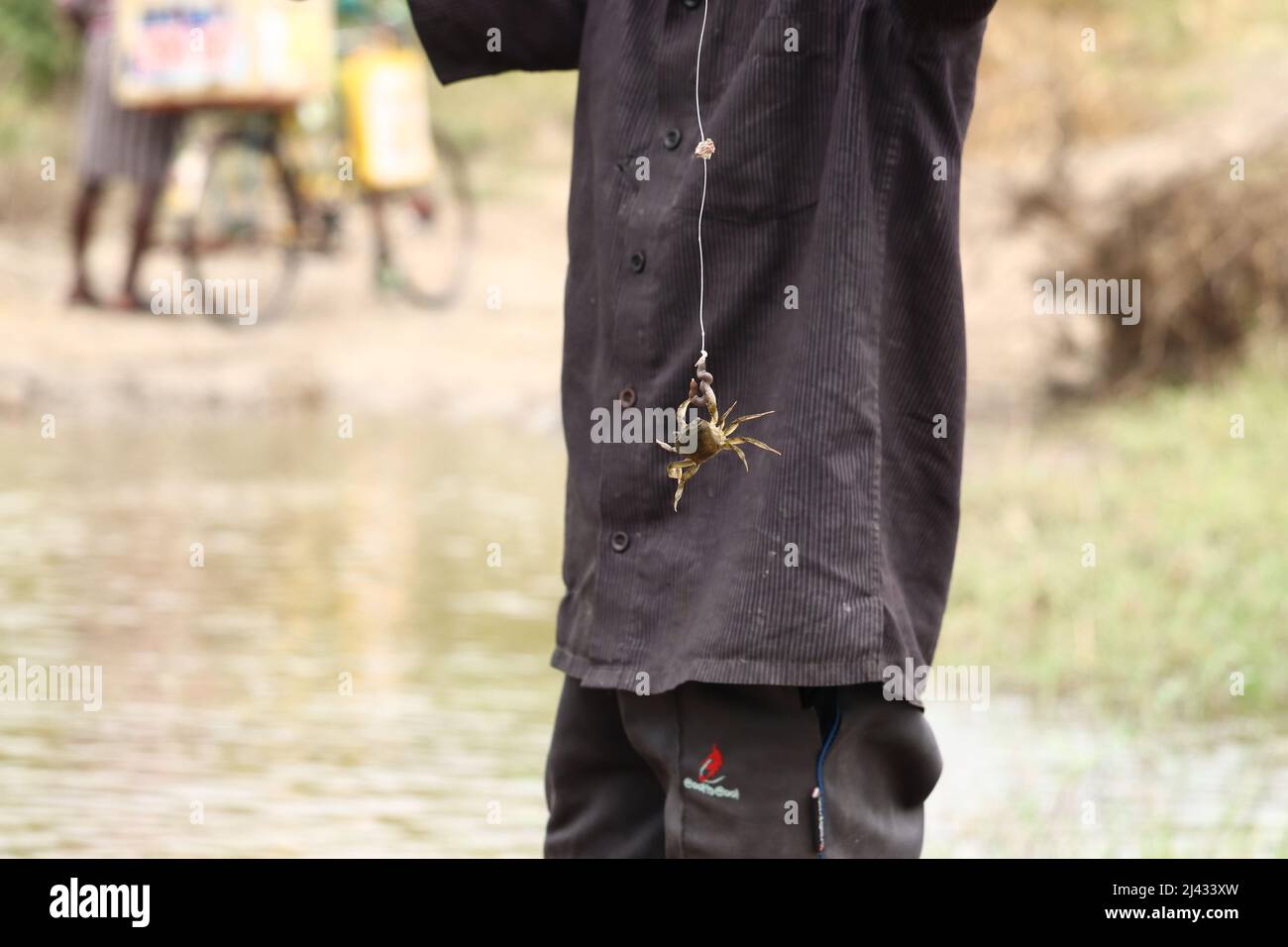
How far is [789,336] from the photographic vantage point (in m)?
2.04

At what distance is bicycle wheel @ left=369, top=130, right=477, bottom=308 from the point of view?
31.0 ft

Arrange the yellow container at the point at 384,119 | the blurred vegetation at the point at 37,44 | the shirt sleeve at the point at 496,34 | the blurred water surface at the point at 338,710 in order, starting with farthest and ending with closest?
the blurred vegetation at the point at 37,44
the yellow container at the point at 384,119
the blurred water surface at the point at 338,710
the shirt sleeve at the point at 496,34

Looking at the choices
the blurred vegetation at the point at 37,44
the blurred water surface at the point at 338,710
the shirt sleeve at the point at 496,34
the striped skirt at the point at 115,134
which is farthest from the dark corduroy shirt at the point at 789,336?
the blurred vegetation at the point at 37,44

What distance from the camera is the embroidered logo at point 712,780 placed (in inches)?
77.5

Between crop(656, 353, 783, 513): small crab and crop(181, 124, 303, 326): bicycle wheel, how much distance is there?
274 inches

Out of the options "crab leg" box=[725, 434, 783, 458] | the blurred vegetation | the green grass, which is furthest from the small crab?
the blurred vegetation

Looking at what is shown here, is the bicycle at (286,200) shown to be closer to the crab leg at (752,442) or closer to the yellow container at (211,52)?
the yellow container at (211,52)

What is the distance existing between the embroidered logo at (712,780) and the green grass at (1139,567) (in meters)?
2.42

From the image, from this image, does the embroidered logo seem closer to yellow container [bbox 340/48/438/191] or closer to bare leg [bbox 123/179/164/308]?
bare leg [bbox 123/179/164/308]

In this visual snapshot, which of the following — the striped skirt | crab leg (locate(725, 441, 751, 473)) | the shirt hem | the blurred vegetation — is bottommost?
the shirt hem

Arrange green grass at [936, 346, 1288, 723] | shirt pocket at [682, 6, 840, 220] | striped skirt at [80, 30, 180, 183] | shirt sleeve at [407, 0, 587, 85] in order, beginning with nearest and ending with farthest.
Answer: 1. shirt pocket at [682, 6, 840, 220]
2. shirt sleeve at [407, 0, 587, 85]
3. green grass at [936, 346, 1288, 723]
4. striped skirt at [80, 30, 180, 183]

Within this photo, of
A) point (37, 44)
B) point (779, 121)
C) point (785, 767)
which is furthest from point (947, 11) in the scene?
point (37, 44)
